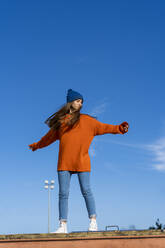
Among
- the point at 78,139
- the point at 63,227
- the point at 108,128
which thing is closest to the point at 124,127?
the point at 108,128

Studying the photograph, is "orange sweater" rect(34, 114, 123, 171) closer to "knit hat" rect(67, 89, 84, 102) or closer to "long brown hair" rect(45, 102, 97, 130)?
"long brown hair" rect(45, 102, 97, 130)

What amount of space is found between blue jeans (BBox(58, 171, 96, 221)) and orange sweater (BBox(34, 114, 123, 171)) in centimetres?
12

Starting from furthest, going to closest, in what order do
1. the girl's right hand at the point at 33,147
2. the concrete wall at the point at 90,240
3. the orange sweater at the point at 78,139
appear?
the girl's right hand at the point at 33,147 → the orange sweater at the point at 78,139 → the concrete wall at the point at 90,240

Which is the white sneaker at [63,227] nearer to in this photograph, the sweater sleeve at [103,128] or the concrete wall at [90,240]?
the concrete wall at [90,240]

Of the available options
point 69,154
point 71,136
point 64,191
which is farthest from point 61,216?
point 71,136

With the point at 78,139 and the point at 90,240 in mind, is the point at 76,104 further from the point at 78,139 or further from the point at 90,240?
the point at 90,240

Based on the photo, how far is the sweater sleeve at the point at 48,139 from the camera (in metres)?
6.01

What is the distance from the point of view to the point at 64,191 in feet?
17.7

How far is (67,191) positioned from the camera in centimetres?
541

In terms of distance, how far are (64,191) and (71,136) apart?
3.31 ft

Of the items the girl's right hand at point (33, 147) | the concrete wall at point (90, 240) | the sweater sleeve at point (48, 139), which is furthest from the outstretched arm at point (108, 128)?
the concrete wall at point (90, 240)

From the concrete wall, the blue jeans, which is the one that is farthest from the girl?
the concrete wall

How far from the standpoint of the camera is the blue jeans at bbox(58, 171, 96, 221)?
209 inches

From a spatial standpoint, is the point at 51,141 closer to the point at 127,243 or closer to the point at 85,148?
the point at 85,148
